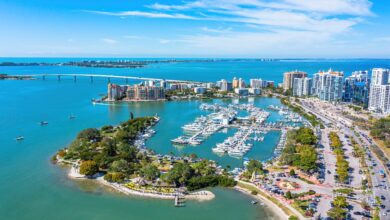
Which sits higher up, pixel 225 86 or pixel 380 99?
pixel 225 86

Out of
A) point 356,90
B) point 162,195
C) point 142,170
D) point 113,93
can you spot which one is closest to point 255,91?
point 356,90

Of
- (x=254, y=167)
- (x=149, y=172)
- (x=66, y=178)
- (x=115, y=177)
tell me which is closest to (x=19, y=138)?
(x=66, y=178)

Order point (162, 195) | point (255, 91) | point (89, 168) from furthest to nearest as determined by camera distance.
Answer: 1. point (255, 91)
2. point (89, 168)
3. point (162, 195)

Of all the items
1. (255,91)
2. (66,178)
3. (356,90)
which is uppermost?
(356,90)

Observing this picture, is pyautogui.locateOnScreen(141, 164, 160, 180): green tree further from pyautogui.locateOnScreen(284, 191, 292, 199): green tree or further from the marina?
pyautogui.locateOnScreen(284, 191, 292, 199): green tree

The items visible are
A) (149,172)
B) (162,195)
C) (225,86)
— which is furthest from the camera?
(225,86)

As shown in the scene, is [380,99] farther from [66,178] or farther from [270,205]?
[66,178]

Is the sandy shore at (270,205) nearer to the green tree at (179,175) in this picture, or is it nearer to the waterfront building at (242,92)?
the green tree at (179,175)

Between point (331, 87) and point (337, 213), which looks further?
point (331, 87)
